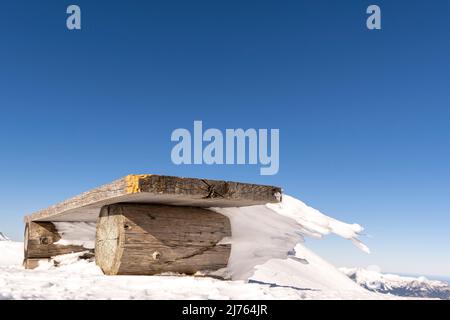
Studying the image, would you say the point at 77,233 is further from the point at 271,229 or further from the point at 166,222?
the point at 271,229

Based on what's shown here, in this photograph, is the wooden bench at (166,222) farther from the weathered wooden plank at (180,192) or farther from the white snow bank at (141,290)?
the white snow bank at (141,290)

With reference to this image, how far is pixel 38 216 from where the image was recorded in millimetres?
6516

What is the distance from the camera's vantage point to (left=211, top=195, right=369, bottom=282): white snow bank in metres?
4.30

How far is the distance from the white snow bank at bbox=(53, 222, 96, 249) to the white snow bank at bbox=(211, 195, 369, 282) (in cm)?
300

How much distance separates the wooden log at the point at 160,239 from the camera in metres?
3.82

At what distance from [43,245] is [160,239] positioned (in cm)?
361

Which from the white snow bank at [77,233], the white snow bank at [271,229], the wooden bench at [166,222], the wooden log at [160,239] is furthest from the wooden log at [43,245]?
the white snow bank at [271,229]

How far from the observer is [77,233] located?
6.74 metres

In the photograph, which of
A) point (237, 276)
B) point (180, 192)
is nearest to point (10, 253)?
point (237, 276)

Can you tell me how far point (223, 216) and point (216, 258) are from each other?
0.40m

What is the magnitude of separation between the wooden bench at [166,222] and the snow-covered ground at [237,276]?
6.7 inches
